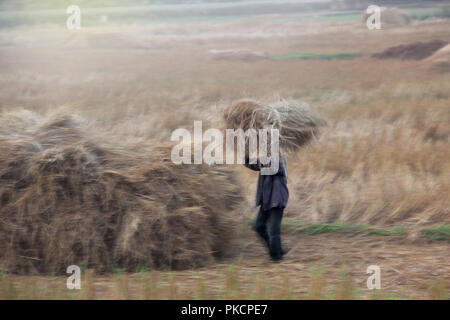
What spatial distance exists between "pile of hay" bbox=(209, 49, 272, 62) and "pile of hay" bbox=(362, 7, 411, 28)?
10.3 feet

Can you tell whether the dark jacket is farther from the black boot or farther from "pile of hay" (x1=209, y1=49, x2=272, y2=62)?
"pile of hay" (x1=209, y1=49, x2=272, y2=62)

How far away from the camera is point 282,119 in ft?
15.0

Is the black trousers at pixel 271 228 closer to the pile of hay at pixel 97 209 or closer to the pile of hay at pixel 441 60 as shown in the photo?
the pile of hay at pixel 97 209

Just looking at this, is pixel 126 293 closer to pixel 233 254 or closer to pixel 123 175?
pixel 123 175

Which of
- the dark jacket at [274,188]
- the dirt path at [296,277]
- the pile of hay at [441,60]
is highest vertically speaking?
the pile of hay at [441,60]

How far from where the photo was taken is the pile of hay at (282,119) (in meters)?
4.44

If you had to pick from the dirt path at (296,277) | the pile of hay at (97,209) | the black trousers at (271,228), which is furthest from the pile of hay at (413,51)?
the pile of hay at (97,209)

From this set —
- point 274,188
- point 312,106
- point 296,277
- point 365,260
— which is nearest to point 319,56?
point 312,106

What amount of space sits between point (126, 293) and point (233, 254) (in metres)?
1.39

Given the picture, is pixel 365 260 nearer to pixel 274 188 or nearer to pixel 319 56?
pixel 274 188

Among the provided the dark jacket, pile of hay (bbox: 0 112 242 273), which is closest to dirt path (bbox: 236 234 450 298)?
the dark jacket

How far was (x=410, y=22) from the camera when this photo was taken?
15.4 m

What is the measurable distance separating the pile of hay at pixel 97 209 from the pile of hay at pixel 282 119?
0.55 metres

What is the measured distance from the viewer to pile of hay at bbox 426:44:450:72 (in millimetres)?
14508
